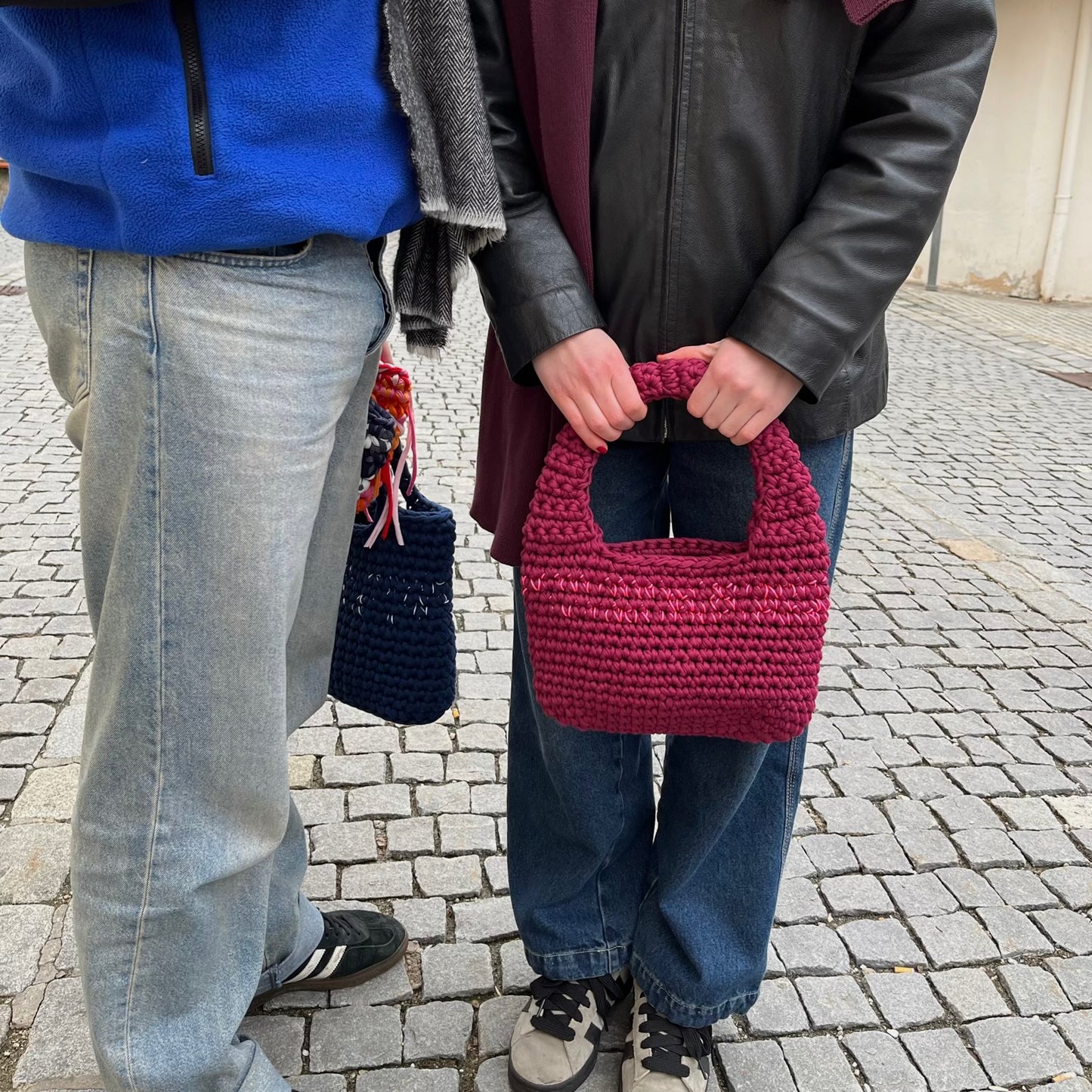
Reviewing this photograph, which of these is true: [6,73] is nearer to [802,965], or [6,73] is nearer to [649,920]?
[649,920]

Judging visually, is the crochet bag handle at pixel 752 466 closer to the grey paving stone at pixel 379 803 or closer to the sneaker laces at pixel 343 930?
the sneaker laces at pixel 343 930

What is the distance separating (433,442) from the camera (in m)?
5.77

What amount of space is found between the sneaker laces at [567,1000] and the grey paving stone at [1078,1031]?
0.81m

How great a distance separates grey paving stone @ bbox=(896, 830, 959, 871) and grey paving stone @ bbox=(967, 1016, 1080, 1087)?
1.61ft

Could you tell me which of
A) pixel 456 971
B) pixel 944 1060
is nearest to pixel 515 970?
pixel 456 971

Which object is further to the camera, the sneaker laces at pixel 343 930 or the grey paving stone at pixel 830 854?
the grey paving stone at pixel 830 854

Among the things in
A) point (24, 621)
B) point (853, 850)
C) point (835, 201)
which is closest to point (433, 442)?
point (24, 621)

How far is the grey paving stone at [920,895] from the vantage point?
2.41 metres

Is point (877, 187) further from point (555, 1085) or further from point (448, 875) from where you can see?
point (448, 875)

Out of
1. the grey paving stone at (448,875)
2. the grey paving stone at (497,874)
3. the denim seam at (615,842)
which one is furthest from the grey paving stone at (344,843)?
the denim seam at (615,842)

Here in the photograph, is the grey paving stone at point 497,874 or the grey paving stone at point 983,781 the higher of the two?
the grey paving stone at point 497,874

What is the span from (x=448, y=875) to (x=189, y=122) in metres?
1.71

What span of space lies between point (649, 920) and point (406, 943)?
553 millimetres

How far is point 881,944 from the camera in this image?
90.6 inches
